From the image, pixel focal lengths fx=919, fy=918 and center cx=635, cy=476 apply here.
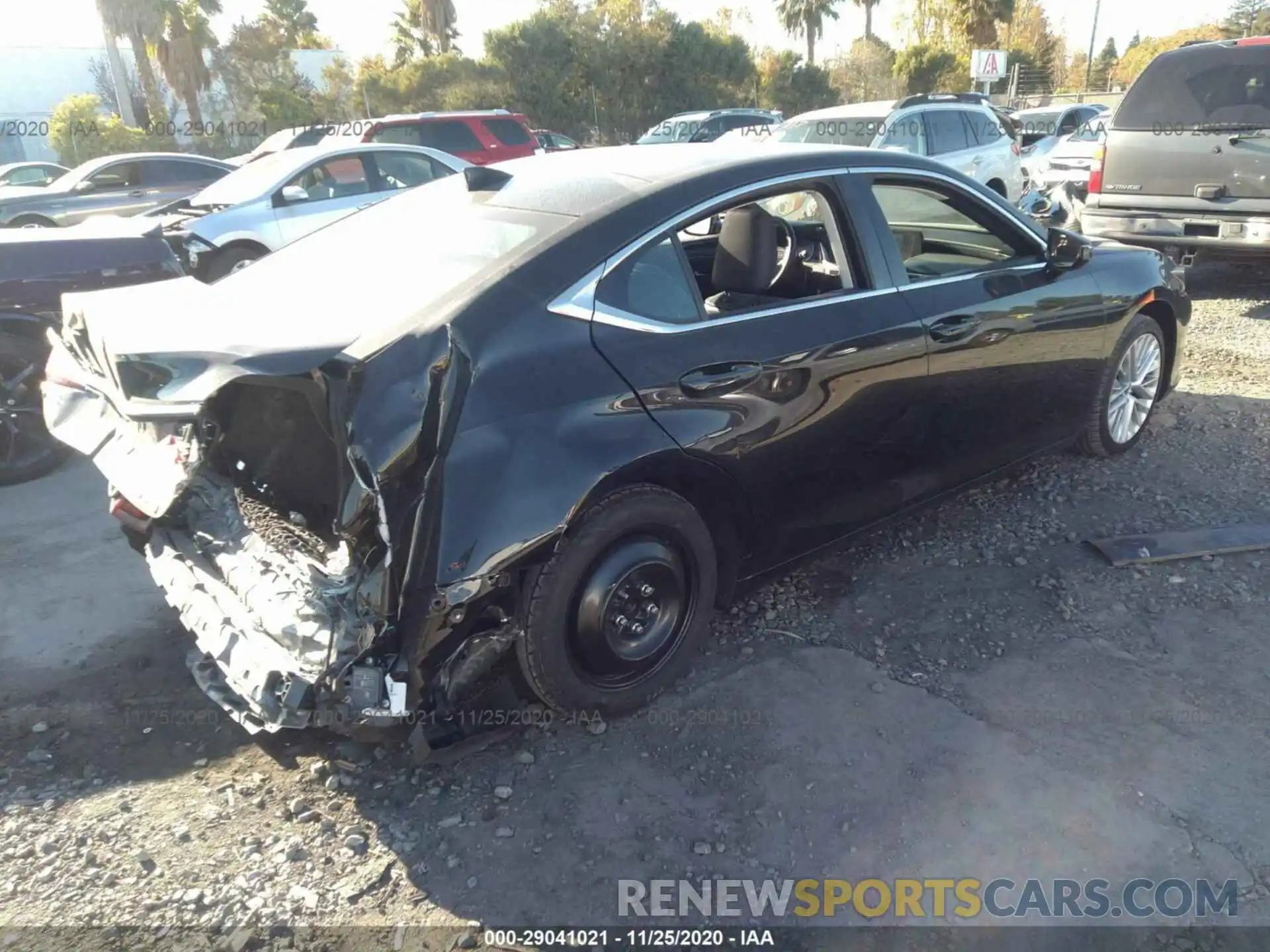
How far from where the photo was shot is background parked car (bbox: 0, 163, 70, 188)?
15375 mm

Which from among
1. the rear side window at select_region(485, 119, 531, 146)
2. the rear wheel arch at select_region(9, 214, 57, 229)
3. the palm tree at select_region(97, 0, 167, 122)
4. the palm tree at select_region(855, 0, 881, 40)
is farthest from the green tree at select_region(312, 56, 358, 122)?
the palm tree at select_region(855, 0, 881, 40)

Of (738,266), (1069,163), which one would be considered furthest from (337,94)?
(738,266)

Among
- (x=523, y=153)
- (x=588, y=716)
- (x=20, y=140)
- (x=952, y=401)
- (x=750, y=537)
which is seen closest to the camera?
(x=588, y=716)

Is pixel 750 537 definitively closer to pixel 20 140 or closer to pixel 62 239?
pixel 62 239

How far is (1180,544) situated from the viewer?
399 centimetres

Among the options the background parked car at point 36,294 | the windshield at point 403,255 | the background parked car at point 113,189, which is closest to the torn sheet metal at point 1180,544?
the windshield at point 403,255

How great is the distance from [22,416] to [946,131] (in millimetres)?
10183

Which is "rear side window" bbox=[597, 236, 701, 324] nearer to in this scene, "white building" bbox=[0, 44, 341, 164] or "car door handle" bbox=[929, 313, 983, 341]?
"car door handle" bbox=[929, 313, 983, 341]

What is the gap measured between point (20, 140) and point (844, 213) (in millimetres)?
34020

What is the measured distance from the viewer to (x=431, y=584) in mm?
2371

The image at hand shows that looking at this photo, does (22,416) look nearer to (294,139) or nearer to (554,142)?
(294,139)

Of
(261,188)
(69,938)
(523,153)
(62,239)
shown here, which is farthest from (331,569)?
(523,153)

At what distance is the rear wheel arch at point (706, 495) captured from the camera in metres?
2.72

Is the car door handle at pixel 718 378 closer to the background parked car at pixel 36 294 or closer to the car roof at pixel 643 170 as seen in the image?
the car roof at pixel 643 170
